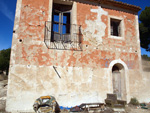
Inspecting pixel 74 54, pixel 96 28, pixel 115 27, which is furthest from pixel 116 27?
pixel 74 54

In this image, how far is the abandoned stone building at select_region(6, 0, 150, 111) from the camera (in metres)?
5.43

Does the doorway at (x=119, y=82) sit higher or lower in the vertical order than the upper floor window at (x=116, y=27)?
lower

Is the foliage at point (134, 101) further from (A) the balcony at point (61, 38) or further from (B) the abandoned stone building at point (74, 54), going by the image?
(A) the balcony at point (61, 38)

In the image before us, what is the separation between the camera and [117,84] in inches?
287

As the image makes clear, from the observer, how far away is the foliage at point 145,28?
13.5m

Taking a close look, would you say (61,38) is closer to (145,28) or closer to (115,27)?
(115,27)

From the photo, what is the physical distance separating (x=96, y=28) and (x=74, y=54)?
2196 millimetres

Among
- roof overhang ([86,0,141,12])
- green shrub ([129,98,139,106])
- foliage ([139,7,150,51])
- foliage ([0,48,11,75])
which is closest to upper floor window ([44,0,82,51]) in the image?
roof overhang ([86,0,141,12])

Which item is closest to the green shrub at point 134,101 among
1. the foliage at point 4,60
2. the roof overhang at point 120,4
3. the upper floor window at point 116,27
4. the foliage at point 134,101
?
the foliage at point 134,101

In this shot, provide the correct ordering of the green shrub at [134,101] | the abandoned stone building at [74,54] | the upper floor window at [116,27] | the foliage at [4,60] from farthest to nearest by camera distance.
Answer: the foliage at [4,60]
the upper floor window at [116,27]
the green shrub at [134,101]
the abandoned stone building at [74,54]

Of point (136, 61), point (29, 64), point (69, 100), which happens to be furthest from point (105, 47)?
point (29, 64)

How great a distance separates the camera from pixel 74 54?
625 centimetres

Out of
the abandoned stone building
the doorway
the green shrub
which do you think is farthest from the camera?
the doorway

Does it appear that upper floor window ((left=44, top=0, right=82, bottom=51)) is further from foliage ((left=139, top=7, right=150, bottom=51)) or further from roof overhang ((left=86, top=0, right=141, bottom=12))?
foliage ((left=139, top=7, right=150, bottom=51))
